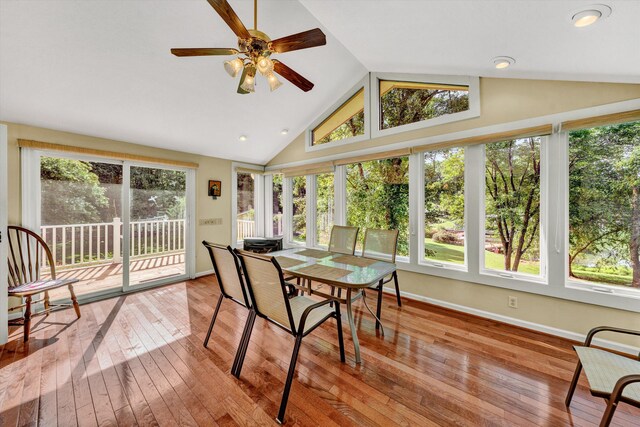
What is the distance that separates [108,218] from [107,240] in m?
0.31

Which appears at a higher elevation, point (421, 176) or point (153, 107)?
point (153, 107)

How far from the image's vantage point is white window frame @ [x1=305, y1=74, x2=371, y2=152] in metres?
3.65

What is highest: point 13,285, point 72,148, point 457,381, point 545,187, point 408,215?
point 72,148

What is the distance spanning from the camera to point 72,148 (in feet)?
10.1

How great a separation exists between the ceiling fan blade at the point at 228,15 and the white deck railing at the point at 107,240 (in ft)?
10.8

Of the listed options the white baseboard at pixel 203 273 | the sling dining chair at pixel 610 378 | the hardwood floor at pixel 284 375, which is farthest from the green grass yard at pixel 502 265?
the white baseboard at pixel 203 273

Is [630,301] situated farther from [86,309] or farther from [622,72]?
[86,309]

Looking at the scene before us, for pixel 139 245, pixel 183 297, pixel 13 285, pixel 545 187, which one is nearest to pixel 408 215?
pixel 545 187

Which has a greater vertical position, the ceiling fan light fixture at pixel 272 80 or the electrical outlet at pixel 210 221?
the ceiling fan light fixture at pixel 272 80

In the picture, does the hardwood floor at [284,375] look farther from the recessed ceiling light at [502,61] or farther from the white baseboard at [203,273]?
the recessed ceiling light at [502,61]

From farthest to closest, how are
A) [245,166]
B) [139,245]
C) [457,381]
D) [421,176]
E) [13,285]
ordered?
[245,166] → [139,245] → [421,176] → [13,285] → [457,381]

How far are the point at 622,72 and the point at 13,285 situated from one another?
598 centimetres

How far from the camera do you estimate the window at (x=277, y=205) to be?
5.23m

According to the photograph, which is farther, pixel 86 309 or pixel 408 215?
pixel 408 215
